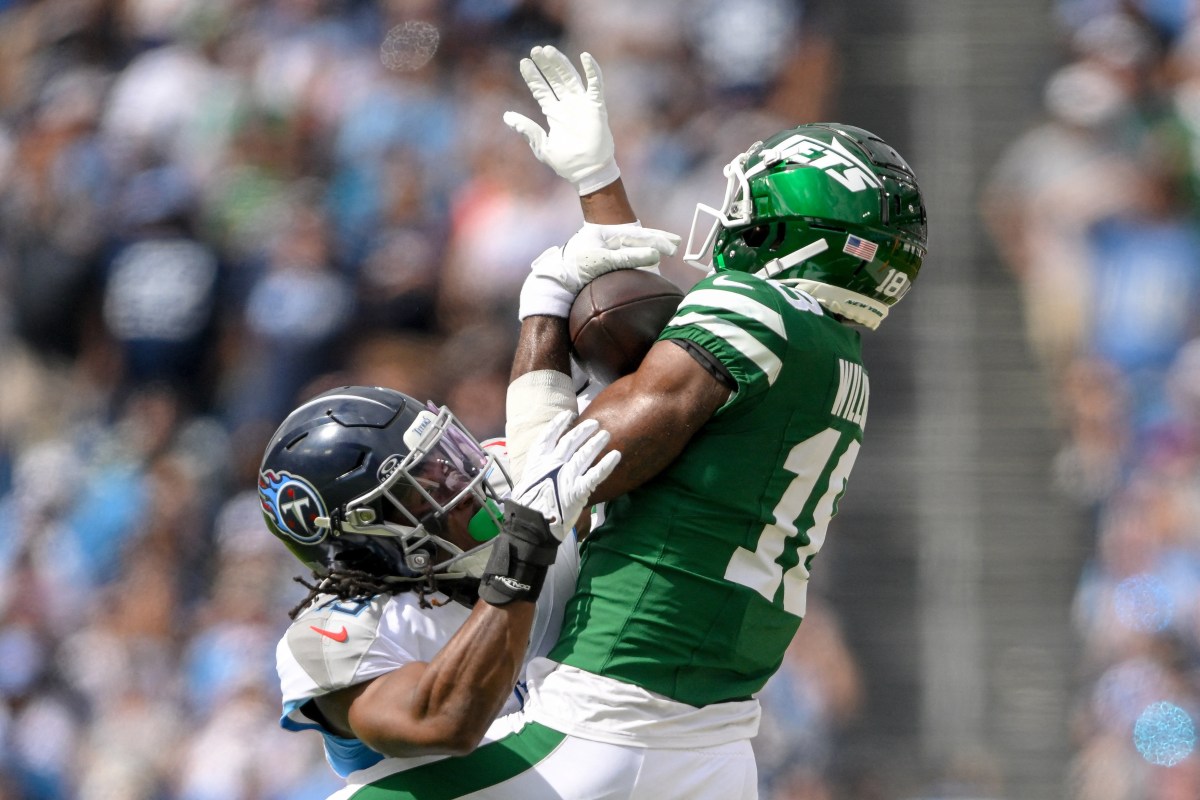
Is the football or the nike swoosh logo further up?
the football

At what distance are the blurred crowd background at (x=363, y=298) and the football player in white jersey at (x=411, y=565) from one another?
3670mm

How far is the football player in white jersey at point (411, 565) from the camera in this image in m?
2.80

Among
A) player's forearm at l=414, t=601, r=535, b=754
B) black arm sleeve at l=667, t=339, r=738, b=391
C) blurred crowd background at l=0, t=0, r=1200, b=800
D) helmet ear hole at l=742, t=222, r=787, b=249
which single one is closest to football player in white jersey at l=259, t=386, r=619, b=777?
player's forearm at l=414, t=601, r=535, b=754

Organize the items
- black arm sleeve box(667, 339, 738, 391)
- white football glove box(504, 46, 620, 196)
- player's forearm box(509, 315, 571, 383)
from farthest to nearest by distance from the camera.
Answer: white football glove box(504, 46, 620, 196), player's forearm box(509, 315, 571, 383), black arm sleeve box(667, 339, 738, 391)

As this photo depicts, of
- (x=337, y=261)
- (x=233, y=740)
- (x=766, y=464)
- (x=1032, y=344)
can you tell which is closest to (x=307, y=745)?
(x=233, y=740)

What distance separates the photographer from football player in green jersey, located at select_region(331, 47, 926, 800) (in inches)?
116

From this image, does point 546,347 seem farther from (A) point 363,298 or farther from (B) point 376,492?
(A) point 363,298

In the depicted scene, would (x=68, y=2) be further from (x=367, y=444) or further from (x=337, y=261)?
(x=367, y=444)

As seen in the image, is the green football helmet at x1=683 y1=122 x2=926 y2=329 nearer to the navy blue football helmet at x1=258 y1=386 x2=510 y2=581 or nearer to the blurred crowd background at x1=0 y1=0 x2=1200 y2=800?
the navy blue football helmet at x1=258 y1=386 x2=510 y2=581

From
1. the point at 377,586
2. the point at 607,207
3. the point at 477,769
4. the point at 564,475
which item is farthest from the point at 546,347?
the point at 477,769

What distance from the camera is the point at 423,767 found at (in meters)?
3.00

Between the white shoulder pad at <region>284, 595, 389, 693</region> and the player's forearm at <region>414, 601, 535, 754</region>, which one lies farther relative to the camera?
the white shoulder pad at <region>284, 595, 389, 693</region>

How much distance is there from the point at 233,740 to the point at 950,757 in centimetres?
302

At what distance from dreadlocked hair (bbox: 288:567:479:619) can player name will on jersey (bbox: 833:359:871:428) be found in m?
0.76
